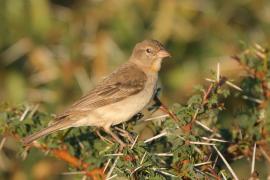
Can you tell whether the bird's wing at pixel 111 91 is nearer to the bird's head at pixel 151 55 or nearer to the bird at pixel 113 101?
the bird at pixel 113 101

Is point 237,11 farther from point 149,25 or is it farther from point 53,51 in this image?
point 53,51

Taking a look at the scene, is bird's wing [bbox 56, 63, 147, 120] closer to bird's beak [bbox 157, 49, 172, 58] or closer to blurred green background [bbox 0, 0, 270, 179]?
bird's beak [bbox 157, 49, 172, 58]

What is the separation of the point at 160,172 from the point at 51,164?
177 inches

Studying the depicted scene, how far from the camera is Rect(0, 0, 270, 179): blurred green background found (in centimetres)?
897

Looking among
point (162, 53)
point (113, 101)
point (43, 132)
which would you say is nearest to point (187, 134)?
point (43, 132)

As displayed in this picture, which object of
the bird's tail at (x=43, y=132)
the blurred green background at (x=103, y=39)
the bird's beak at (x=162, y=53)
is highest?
the bird's tail at (x=43, y=132)

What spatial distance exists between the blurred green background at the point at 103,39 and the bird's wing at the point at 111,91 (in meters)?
1.69

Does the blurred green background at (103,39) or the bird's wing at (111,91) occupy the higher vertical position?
the bird's wing at (111,91)

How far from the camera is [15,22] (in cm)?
920

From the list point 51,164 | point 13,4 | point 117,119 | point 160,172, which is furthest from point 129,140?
point 13,4

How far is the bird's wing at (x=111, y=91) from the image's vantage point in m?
6.54

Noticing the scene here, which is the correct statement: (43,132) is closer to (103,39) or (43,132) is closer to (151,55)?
(151,55)

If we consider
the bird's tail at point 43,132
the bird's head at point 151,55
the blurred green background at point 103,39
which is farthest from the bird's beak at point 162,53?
the bird's tail at point 43,132

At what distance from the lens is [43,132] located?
5.58 metres
